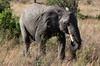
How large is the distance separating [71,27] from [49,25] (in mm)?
927

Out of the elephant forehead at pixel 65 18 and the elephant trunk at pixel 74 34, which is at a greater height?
the elephant forehead at pixel 65 18

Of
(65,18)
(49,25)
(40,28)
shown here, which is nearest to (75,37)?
(65,18)

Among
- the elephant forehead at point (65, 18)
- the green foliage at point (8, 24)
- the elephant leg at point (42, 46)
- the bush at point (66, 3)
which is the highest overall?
the elephant forehead at point (65, 18)

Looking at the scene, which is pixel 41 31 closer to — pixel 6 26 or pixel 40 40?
pixel 40 40

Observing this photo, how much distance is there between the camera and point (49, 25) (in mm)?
9398

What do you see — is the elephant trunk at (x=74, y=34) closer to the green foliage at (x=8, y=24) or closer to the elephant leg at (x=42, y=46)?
the elephant leg at (x=42, y=46)

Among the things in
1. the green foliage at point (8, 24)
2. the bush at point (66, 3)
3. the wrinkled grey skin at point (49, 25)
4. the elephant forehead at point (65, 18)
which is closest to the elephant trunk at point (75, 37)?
the wrinkled grey skin at point (49, 25)

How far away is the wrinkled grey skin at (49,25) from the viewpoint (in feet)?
28.6

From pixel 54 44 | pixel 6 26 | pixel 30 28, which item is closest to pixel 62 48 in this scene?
pixel 54 44

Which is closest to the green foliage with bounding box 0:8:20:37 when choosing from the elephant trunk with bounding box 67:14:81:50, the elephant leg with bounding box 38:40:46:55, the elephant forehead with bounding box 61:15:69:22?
the elephant leg with bounding box 38:40:46:55

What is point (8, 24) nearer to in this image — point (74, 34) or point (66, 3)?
point (74, 34)

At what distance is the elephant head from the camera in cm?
852

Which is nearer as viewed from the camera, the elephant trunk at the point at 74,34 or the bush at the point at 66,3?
the elephant trunk at the point at 74,34

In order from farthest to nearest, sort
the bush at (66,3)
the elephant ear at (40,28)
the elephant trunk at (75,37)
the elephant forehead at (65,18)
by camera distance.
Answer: the bush at (66,3) < the elephant ear at (40,28) < the elephant forehead at (65,18) < the elephant trunk at (75,37)
